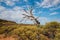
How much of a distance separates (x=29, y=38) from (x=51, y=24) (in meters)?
3.28

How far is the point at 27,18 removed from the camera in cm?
1053

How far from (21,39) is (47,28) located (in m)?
2.60

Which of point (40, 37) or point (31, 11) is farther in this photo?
point (40, 37)

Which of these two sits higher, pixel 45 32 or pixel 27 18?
pixel 27 18

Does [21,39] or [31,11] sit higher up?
[31,11]

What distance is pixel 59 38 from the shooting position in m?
11.4

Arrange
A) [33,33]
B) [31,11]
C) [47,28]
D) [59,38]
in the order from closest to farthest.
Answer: [31,11], [59,38], [33,33], [47,28]

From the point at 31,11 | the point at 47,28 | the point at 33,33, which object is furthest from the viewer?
the point at 47,28

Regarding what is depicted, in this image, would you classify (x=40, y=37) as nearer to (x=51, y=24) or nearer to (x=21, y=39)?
(x=21, y=39)

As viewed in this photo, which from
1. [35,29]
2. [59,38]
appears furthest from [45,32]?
[59,38]

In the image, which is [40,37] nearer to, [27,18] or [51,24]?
[27,18]

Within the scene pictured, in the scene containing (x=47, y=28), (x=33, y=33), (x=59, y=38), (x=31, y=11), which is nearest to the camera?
(x=31, y=11)

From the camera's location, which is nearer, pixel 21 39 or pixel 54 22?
pixel 21 39

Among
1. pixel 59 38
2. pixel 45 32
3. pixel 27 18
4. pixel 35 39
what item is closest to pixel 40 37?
pixel 35 39
